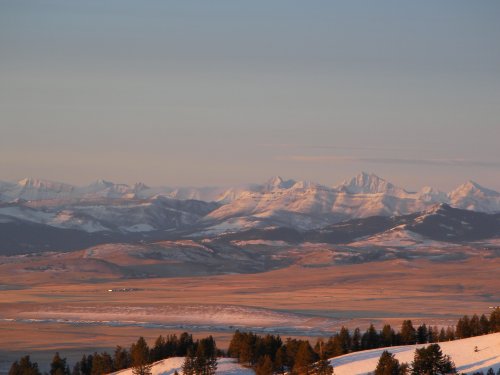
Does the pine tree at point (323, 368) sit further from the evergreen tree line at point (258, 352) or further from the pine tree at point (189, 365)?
the pine tree at point (189, 365)

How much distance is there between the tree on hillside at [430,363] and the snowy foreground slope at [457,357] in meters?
1.49

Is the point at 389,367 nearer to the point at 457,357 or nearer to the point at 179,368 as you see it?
the point at 457,357

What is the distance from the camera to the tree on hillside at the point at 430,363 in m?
72.4

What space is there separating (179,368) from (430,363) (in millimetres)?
16667

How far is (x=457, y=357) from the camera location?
256ft

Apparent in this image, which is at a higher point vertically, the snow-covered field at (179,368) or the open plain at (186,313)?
the open plain at (186,313)

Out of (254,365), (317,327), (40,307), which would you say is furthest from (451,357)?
(40,307)

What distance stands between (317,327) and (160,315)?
74.5 ft

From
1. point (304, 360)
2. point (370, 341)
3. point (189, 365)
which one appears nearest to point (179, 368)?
point (189, 365)

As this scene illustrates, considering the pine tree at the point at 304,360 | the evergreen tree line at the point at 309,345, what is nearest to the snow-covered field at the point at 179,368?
the evergreen tree line at the point at 309,345

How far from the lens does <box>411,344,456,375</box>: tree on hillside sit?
72375 mm

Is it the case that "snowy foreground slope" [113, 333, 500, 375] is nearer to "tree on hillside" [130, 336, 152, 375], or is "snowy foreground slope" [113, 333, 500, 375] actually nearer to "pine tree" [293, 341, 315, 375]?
"tree on hillside" [130, 336, 152, 375]

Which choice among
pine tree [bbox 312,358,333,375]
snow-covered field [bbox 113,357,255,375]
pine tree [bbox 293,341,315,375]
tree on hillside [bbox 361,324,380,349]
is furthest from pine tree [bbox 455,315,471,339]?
pine tree [bbox 312,358,333,375]

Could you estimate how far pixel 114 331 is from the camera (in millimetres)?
127312
